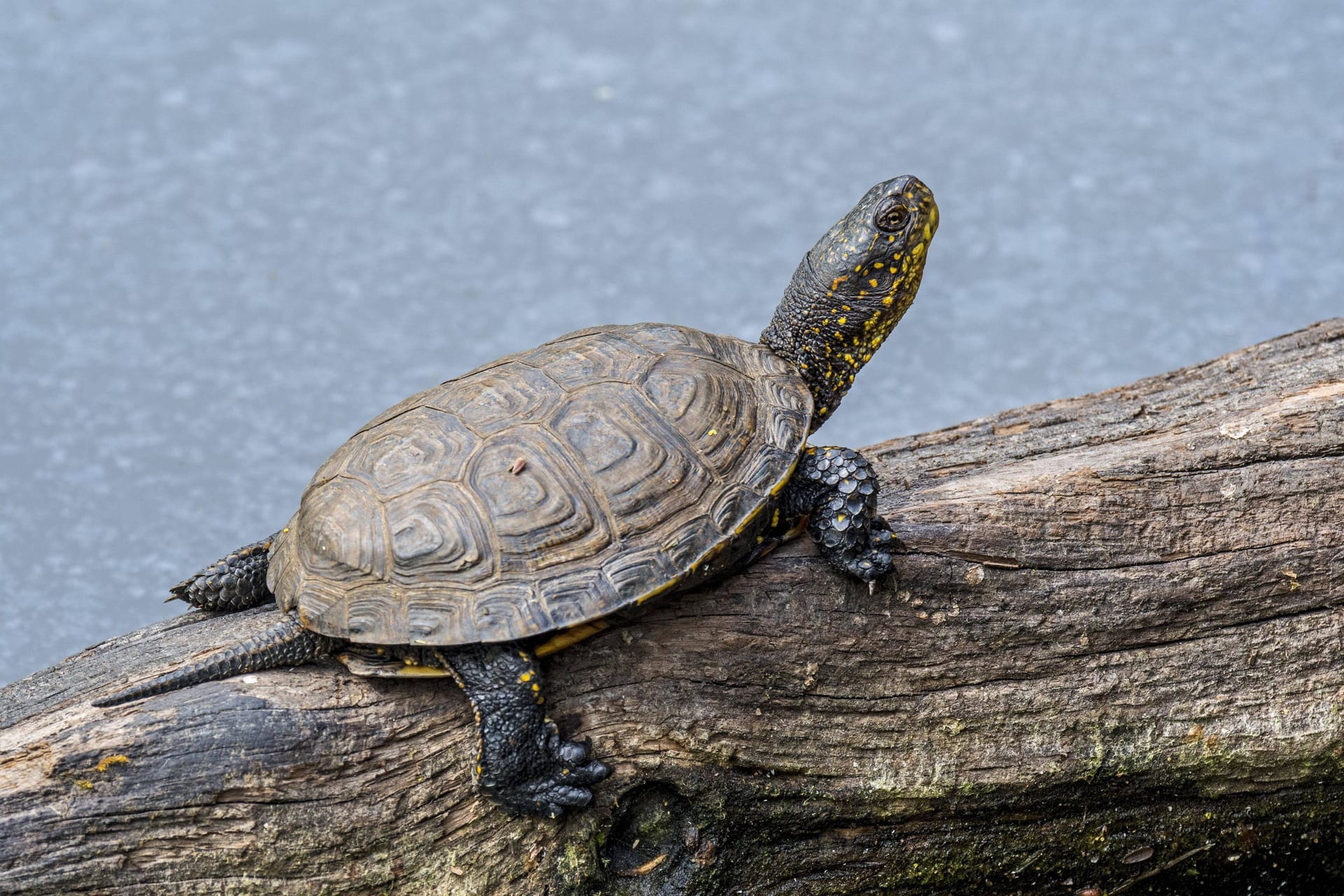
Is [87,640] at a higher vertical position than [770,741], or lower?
higher

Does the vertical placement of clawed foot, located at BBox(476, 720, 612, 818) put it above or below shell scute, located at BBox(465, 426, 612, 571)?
below

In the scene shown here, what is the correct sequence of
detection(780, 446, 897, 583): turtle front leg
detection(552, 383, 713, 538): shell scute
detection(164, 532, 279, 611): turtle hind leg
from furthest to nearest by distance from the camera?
detection(164, 532, 279, 611): turtle hind leg < detection(780, 446, 897, 583): turtle front leg < detection(552, 383, 713, 538): shell scute

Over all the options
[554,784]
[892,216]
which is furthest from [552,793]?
[892,216]

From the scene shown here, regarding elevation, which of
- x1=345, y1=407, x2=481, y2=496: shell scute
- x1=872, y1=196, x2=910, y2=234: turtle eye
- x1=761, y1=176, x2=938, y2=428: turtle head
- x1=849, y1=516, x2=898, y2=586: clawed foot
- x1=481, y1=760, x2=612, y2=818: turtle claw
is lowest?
x1=481, y1=760, x2=612, y2=818: turtle claw

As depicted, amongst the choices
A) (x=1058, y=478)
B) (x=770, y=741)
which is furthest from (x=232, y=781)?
(x=1058, y=478)

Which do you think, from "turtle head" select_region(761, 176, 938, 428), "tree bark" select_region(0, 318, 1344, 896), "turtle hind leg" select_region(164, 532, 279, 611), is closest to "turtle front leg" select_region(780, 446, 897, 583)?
"tree bark" select_region(0, 318, 1344, 896)

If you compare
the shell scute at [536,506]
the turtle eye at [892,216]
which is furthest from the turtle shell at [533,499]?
the turtle eye at [892,216]

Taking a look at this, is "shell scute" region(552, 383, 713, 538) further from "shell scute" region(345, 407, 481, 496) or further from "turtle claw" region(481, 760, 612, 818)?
"turtle claw" region(481, 760, 612, 818)

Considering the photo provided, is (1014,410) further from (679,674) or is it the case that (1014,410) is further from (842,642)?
(679,674)

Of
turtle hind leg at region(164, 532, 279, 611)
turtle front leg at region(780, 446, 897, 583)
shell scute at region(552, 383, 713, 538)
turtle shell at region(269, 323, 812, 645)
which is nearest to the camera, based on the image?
turtle shell at region(269, 323, 812, 645)
